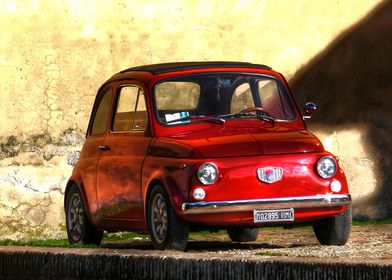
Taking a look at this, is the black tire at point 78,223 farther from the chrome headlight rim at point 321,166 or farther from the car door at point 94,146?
the chrome headlight rim at point 321,166

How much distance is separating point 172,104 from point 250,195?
2.04 metres

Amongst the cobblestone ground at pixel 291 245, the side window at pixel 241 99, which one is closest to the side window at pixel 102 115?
the cobblestone ground at pixel 291 245

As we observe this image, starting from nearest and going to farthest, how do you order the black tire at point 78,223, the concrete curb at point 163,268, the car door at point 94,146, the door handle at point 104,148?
the concrete curb at point 163,268 → the door handle at point 104,148 → the car door at point 94,146 → the black tire at point 78,223

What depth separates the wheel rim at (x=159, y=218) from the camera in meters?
11.6

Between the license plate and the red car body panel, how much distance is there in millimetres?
55

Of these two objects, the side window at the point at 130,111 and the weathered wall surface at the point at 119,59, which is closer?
the side window at the point at 130,111

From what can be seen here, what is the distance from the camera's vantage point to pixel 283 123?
12586mm

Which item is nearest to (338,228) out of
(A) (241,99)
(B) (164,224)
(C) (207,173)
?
(C) (207,173)

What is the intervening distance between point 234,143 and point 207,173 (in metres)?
0.39

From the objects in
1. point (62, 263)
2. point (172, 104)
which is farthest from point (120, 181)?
point (62, 263)

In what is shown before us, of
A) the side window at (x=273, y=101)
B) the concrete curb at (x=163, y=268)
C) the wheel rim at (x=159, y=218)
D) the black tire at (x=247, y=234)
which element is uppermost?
the side window at (x=273, y=101)

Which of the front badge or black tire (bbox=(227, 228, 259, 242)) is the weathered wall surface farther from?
the front badge

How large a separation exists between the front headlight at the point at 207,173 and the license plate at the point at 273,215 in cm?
41

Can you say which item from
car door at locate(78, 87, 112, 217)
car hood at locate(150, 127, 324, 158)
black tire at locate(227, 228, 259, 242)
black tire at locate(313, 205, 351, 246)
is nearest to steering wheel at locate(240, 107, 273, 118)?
car hood at locate(150, 127, 324, 158)
